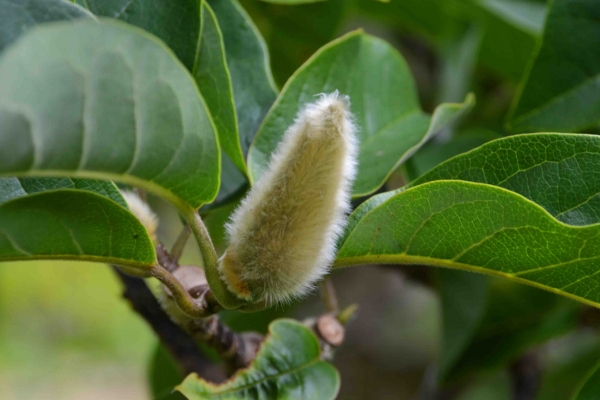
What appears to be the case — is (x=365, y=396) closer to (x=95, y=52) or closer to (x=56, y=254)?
(x=56, y=254)

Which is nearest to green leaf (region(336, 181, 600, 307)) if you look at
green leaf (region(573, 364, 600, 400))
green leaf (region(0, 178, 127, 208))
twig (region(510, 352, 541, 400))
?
green leaf (region(573, 364, 600, 400))

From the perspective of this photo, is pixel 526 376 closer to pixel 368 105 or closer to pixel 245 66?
pixel 368 105

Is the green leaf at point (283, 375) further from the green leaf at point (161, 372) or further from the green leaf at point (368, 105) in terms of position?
the green leaf at point (161, 372)

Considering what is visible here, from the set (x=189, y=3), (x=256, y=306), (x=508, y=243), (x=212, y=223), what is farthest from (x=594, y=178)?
(x=212, y=223)

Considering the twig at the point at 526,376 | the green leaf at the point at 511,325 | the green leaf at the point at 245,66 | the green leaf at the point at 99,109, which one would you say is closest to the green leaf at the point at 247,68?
the green leaf at the point at 245,66

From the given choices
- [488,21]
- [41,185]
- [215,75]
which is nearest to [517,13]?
[488,21]
